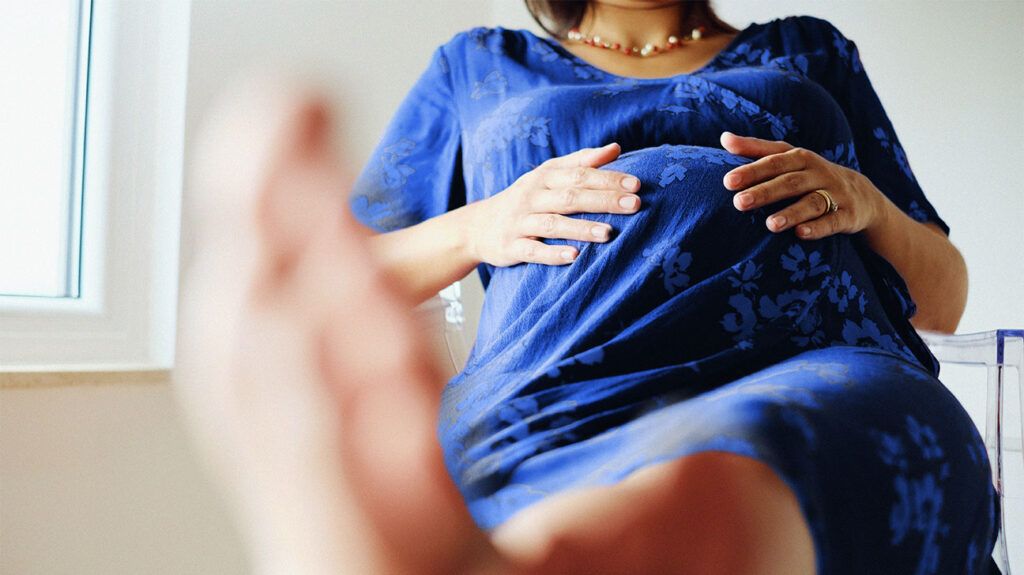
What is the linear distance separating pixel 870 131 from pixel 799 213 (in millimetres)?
311

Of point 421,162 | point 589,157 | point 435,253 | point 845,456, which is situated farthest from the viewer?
point 421,162

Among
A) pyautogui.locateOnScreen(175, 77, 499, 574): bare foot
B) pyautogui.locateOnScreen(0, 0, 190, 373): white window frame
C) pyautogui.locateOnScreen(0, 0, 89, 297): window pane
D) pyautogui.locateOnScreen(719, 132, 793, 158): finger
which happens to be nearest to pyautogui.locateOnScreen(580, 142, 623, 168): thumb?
pyautogui.locateOnScreen(719, 132, 793, 158): finger

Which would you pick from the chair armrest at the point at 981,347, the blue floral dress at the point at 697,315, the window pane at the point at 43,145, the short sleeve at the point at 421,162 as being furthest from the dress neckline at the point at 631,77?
the window pane at the point at 43,145

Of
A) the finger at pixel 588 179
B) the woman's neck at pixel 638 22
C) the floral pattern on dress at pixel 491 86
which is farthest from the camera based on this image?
the woman's neck at pixel 638 22

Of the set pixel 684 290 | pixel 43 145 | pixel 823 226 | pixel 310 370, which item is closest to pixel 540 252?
pixel 684 290

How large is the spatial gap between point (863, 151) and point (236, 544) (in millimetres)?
1029

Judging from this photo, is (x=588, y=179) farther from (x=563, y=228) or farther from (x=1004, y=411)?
(x=1004, y=411)

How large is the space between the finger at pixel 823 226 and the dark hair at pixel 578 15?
0.41 meters

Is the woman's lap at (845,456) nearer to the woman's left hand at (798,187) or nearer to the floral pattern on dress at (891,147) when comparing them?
the woman's left hand at (798,187)

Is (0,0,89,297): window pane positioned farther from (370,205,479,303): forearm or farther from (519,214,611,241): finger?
(519,214,611,241): finger

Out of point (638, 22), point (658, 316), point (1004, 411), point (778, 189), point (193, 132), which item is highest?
point (638, 22)

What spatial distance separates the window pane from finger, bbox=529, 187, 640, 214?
0.91 metres

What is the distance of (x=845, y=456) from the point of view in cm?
45

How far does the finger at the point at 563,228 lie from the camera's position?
712 millimetres
